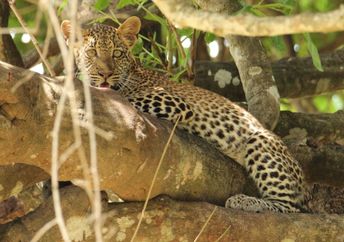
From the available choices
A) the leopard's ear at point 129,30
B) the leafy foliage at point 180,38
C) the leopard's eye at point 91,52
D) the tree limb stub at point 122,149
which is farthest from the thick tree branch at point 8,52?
the tree limb stub at point 122,149

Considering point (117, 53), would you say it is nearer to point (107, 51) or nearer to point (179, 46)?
point (107, 51)

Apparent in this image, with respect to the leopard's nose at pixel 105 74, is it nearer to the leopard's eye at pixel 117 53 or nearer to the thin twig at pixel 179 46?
the leopard's eye at pixel 117 53

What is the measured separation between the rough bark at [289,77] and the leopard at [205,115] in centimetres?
91

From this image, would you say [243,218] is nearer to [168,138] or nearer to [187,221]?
[187,221]

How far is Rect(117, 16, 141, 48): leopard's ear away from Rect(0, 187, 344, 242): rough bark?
251 centimetres

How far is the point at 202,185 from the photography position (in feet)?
18.7

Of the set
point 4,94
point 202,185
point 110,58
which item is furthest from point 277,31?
point 110,58

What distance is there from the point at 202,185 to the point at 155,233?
614 millimetres

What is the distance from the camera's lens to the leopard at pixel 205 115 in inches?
255

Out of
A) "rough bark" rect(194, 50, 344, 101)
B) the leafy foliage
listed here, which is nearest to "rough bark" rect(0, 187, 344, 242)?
the leafy foliage

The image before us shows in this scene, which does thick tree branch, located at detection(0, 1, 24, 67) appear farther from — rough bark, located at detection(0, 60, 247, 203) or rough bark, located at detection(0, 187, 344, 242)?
rough bark, located at detection(0, 187, 344, 242)

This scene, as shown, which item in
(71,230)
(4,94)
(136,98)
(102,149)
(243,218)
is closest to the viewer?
(4,94)

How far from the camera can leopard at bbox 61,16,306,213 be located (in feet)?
21.2

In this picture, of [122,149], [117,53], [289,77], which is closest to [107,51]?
[117,53]
